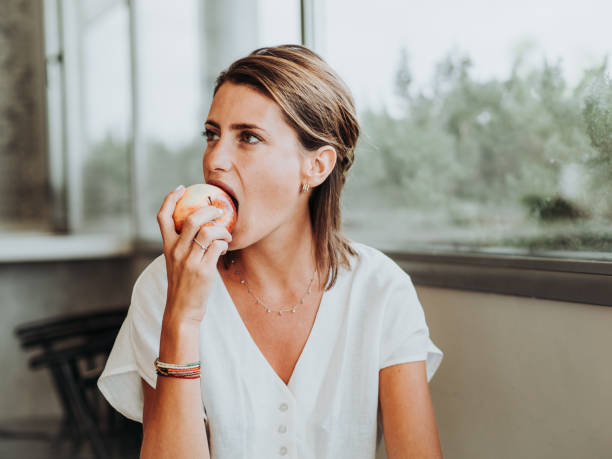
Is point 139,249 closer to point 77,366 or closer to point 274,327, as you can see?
point 77,366

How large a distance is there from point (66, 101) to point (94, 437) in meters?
2.01

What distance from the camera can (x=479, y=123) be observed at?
135cm

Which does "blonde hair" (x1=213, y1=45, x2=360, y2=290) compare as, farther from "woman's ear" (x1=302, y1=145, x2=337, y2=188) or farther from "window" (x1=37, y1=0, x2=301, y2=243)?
"window" (x1=37, y1=0, x2=301, y2=243)

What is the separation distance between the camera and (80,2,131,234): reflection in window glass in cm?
313

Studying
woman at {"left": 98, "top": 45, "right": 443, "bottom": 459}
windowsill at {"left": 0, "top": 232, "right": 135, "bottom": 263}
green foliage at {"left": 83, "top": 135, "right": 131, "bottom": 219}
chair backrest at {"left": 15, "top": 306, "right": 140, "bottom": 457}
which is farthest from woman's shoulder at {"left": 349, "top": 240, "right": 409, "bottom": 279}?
green foliage at {"left": 83, "top": 135, "right": 131, "bottom": 219}

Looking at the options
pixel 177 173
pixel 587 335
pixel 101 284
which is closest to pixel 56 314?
pixel 101 284

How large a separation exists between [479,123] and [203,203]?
0.62m

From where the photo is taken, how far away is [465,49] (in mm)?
1375

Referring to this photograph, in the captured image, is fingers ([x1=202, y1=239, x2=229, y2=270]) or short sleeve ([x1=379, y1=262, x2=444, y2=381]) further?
short sleeve ([x1=379, y1=262, x2=444, y2=381])

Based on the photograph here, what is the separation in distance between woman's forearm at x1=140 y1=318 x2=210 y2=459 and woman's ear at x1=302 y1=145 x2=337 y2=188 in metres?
0.36

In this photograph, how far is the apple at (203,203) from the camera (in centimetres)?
110

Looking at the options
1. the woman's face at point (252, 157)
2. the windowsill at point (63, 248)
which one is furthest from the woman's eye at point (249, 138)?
the windowsill at point (63, 248)

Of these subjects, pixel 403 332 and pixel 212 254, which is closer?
pixel 212 254

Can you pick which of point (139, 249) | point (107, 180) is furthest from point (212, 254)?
point (107, 180)
